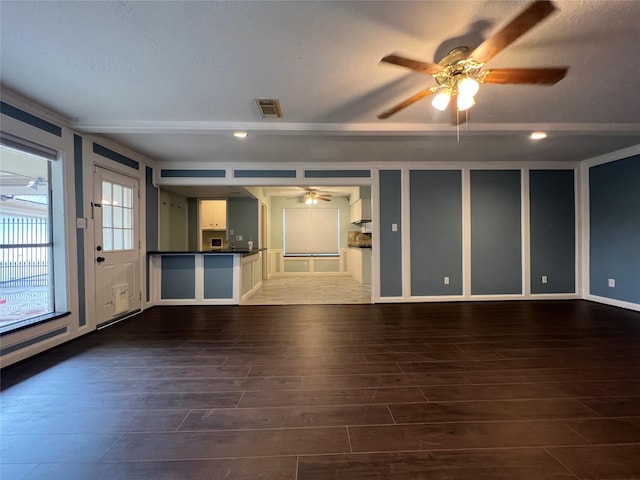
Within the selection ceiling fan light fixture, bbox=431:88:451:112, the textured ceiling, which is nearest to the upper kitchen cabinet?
the textured ceiling

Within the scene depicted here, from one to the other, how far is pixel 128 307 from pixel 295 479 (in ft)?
12.2

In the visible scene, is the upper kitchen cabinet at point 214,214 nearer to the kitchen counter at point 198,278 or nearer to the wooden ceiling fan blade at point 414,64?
the kitchen counter at point 198,278

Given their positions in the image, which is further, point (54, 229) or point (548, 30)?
point (54, 229)

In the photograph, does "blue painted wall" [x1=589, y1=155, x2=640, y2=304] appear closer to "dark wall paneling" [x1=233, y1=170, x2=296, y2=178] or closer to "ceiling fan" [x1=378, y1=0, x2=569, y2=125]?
"ceiling fan" [x1=378, y1=0, x2=569, y2=125]

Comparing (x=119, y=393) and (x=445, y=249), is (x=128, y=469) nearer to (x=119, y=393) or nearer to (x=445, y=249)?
(x=119, y=393)

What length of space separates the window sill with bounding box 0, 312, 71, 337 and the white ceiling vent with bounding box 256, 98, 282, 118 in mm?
2887

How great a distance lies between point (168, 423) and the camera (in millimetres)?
1729

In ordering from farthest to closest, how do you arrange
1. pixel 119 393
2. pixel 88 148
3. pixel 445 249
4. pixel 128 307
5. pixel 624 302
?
pixel 445 249
pixel 624 302
pixel 128 307
pixel 88 148
pixel 119 393

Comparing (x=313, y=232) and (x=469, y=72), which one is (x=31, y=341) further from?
(x=313, y=232)

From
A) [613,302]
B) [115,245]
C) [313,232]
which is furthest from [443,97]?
[313,232]

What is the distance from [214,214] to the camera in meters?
7.44

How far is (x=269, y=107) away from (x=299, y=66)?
2.36 feet

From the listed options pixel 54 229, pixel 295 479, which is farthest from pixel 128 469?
pixel 54 229

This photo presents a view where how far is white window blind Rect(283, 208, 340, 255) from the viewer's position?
8.91 metres
